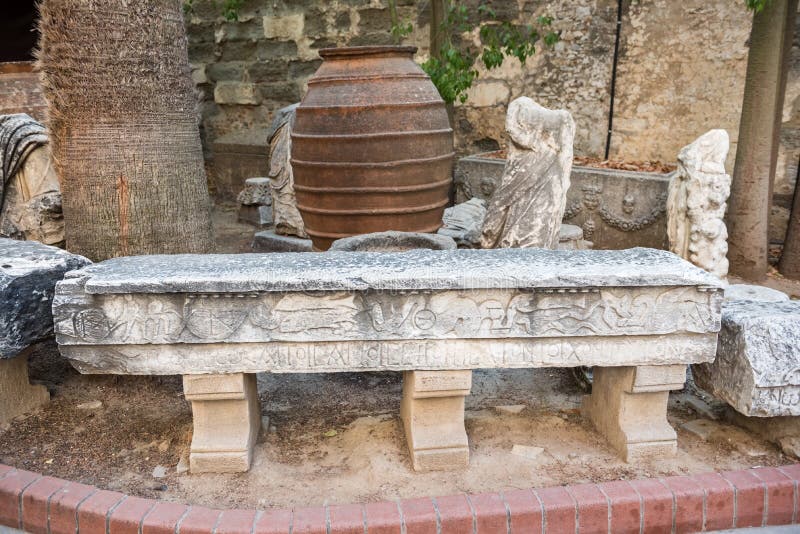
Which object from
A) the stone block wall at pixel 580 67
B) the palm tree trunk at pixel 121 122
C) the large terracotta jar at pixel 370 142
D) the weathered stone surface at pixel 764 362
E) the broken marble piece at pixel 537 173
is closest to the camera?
the weathered stone surface at pixel 764 362

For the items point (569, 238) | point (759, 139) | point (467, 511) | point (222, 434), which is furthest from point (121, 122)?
point (759, 139)

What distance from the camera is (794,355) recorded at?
2.57 m

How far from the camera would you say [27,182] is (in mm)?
4199

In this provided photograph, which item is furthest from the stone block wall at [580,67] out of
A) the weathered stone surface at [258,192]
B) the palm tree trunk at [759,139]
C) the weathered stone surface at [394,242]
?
the weathered stone surface at [394,242]

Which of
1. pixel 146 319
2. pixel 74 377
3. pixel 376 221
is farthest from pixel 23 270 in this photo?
pixel 376 221

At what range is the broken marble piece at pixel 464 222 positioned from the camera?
5.13 metres

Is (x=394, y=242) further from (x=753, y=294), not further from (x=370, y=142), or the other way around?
(x=753, y=294)

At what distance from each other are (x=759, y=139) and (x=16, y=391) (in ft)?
17.2

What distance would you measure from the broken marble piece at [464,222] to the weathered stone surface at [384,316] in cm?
212

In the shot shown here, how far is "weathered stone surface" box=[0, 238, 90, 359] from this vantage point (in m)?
2.68

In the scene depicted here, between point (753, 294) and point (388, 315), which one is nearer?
point (388, 315)

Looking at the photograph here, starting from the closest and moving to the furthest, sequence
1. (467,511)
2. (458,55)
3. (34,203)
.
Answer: (467,511), (34,203), (458,55)

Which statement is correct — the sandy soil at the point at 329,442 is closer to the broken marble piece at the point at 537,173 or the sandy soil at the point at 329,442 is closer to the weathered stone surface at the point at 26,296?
the weathered stone surface at the point at 26,296

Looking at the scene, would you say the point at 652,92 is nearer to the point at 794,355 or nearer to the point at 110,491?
the point at 794,355
